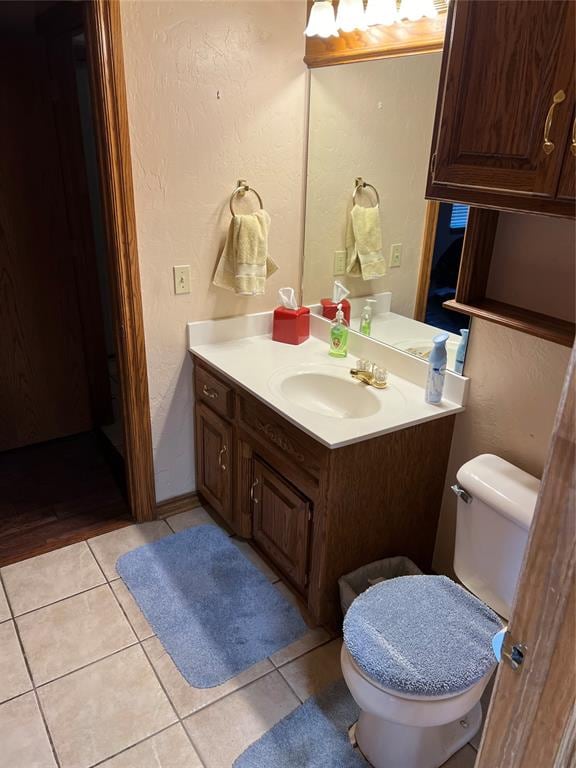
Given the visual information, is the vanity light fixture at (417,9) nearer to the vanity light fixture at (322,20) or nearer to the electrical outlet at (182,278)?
the vanity light fixture at (322,20)

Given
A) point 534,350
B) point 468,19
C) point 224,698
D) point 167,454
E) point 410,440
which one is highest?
point 468,19

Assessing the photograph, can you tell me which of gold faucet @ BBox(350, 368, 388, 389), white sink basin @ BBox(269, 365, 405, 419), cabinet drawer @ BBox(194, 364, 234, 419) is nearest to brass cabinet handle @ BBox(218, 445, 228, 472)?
cabinet drawer @ BBox(194, 364, 234, 419)

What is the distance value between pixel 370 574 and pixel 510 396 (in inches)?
29.0

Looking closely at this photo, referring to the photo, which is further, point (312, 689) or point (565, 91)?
point (312, 689)

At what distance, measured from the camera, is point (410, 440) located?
5.94 ft

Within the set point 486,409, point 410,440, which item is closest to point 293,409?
point 410,440

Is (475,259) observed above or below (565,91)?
below

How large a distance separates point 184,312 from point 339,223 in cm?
71

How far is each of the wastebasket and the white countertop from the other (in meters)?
0.49

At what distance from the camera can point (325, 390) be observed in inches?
84.0

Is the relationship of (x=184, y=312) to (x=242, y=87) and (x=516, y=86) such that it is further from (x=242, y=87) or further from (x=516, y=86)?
(x=516, y=86)

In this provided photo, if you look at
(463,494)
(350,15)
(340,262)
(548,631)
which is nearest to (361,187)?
(340,262)

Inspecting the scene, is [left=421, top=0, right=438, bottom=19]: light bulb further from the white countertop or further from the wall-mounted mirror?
the white countertop

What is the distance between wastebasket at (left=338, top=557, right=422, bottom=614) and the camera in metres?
1.84
